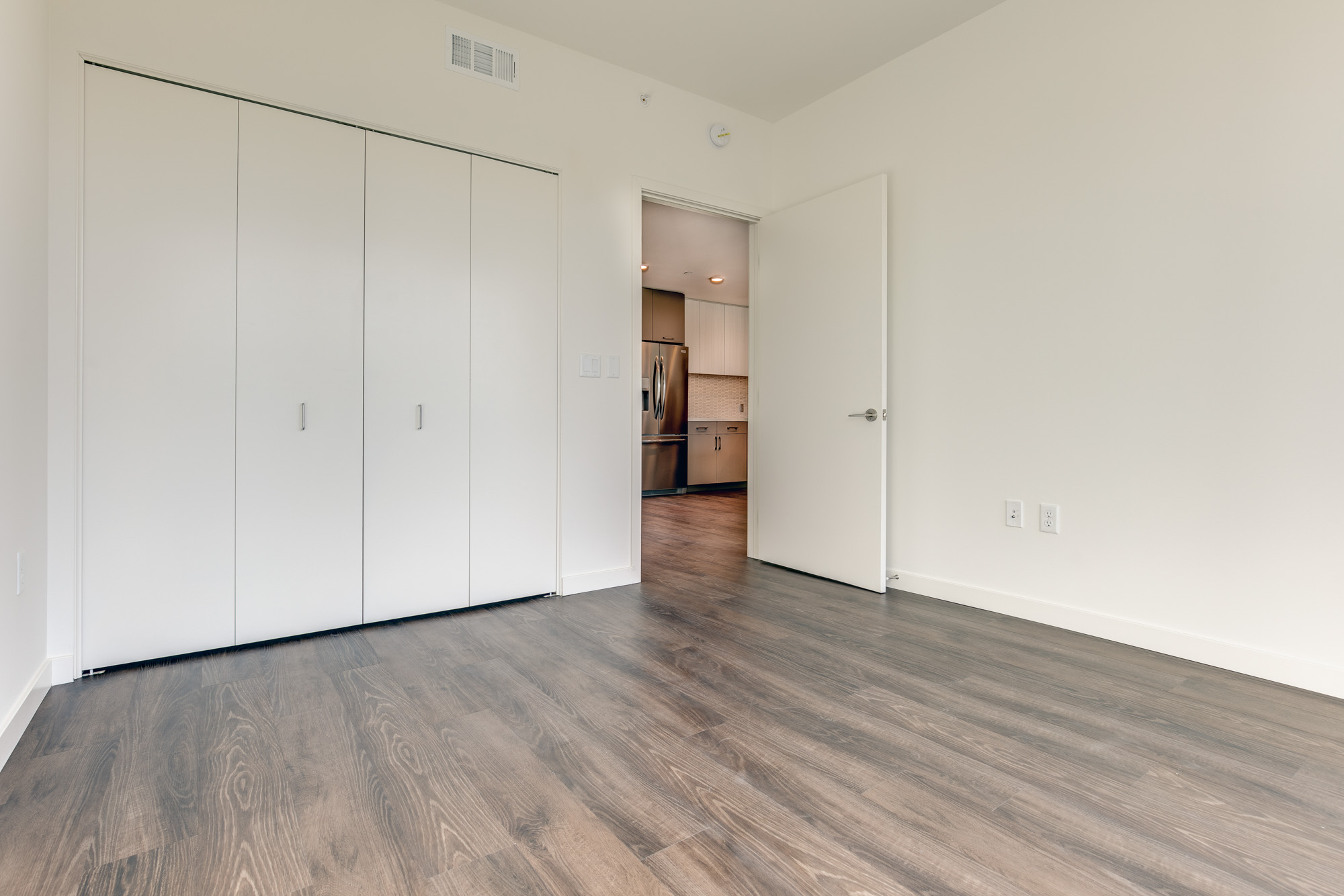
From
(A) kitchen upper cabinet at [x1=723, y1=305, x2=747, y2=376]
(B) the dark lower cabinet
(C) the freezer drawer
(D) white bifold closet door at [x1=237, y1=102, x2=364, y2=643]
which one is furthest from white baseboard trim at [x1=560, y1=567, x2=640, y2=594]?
(A) kitchen upper cabinet at [x1=723, y1=305, x2=747, y2=376]

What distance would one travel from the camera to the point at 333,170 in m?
2.50

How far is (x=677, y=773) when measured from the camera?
4.96 ft

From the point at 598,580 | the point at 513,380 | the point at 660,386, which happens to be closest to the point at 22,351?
the point at 513,380

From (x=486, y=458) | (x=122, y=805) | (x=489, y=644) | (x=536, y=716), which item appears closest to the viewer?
(x=122, y=805)

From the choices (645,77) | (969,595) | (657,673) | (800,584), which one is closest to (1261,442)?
(969,595)

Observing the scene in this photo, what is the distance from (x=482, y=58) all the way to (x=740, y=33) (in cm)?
119

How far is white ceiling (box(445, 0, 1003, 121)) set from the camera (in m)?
2.77

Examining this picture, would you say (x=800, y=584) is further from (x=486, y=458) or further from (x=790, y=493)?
(x=486, y=458)

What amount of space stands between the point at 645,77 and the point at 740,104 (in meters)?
0.63

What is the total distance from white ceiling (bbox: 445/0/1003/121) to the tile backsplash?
4657 millimetres

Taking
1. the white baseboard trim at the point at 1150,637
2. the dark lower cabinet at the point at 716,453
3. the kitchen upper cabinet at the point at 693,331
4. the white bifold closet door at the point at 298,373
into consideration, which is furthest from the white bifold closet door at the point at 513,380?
the kitchen upper cabinet at the point at 693,331

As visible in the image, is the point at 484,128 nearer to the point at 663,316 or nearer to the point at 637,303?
the point at 637,303

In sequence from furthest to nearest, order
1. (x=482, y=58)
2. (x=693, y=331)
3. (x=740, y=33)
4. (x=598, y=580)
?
(x=693, y=331), (x=598, y=580), (x=740, y=33), (x=482, y=58)

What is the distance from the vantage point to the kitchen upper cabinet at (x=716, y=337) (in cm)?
790
